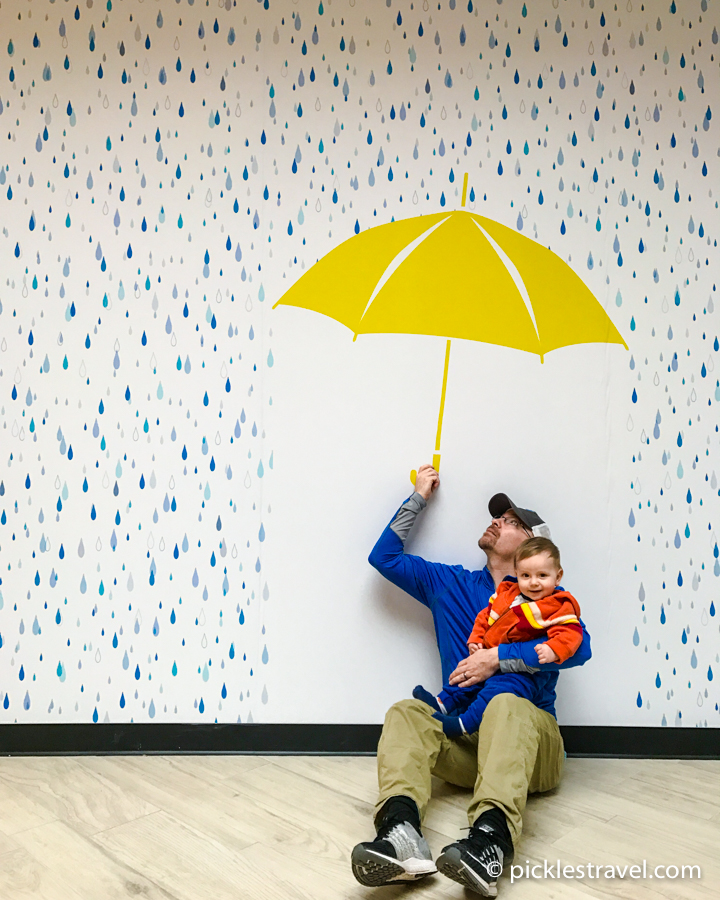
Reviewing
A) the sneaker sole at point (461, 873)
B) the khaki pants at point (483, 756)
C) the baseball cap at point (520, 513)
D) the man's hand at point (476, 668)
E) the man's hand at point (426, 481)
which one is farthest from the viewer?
the man's hand at point (426, 481)

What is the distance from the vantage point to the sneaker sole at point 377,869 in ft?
4.50

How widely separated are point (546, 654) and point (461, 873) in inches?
23.6

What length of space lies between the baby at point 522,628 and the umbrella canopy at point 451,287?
28.2 inches

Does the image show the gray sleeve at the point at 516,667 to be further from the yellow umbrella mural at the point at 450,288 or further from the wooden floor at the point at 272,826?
the yellow umbrella mural at the point at 450,288

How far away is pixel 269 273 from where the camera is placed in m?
2.22

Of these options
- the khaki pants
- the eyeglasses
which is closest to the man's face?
the eyeglasses

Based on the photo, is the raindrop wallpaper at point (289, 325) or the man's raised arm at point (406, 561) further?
the raindrop wallpaper at point (289, 325)

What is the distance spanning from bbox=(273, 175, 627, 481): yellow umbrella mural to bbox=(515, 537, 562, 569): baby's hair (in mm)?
424

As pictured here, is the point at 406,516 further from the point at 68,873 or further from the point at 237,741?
the point at 68,873

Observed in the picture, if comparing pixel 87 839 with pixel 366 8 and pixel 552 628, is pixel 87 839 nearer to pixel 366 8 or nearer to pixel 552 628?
pixel 552 628

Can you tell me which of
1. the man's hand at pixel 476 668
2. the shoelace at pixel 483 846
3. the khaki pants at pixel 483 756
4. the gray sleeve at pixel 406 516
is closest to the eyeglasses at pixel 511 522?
the gray sleeve at pixel 406 516

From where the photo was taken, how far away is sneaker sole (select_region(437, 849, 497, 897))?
53.7 inches

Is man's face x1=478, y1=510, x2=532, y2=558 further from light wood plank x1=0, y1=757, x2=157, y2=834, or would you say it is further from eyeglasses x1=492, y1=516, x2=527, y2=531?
light wood plank x1=0, y1=757, x2=157, y2=834

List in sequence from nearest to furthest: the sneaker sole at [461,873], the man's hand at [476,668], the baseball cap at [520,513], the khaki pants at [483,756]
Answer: the sneaker sole at [461,873], the khaki pants at [483,756], the man's hand at [476,668], the baseball cap at [520,513]
